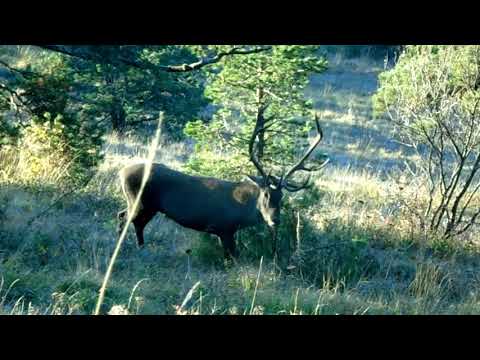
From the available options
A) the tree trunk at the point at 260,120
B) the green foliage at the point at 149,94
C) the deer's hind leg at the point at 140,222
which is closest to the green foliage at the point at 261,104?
the tree trunk at the point at 260,120

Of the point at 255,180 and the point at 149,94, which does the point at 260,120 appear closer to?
the point at 255,180

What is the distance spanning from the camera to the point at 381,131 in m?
23.8

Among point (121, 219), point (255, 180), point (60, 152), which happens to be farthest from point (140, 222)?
point (60, 152)

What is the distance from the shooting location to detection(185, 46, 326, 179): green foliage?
9.42 m

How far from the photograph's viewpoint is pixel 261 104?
9938 mm

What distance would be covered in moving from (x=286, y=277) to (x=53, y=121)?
428 cm

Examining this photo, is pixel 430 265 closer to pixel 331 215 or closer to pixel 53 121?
pixel 331 215

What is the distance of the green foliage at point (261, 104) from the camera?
30.9 feet

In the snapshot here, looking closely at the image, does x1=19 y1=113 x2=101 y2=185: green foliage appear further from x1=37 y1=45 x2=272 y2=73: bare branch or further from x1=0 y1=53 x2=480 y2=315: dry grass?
x1=37 y1=45 x2=272 y2=73: bare branch

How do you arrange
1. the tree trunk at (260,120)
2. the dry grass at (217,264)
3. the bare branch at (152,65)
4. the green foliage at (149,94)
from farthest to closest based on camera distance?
1. the green foliage at (149,94)
2. the tree trunk at (260,120)
3. the bare branch at (152,65)
4. the dry grass at (217,264)

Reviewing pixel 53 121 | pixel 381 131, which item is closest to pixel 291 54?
pixel 53 121

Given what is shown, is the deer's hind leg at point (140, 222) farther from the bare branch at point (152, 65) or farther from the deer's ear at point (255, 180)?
the bare branch at point (152, 65)

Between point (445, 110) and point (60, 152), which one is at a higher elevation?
point (445, 110)

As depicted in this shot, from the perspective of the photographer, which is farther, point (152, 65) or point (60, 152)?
point (60, 152)
